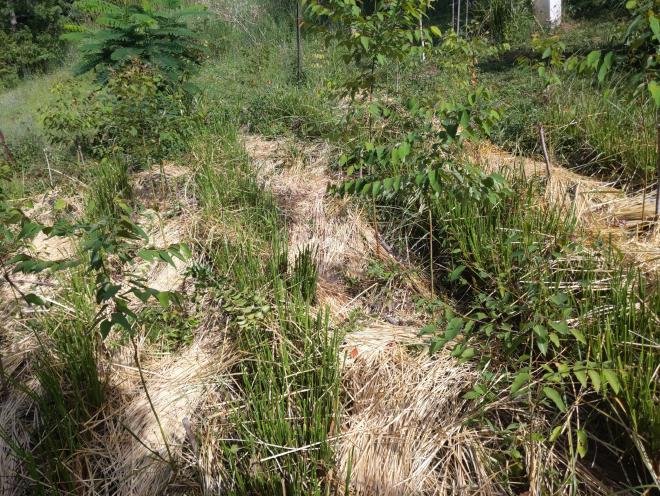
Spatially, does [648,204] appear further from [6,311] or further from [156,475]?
[6,311]

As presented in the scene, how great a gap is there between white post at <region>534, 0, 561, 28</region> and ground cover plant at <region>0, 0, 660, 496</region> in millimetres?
4123

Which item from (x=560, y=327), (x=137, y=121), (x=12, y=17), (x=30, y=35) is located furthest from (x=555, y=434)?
(x=12, y=17)

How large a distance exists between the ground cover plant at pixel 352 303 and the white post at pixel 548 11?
4123 mm

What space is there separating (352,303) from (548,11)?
7.10 meters

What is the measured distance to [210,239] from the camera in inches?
128

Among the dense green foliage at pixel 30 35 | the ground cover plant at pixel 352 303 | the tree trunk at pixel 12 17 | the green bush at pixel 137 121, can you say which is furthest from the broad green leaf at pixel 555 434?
the tree trunk at pixel 12 17

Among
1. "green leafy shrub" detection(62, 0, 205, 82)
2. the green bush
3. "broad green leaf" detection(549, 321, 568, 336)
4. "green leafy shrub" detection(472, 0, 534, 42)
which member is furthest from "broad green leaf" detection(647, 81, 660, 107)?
"green leafy shrub" detection(472, 0, 534, 42)

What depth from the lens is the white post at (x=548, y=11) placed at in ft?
25.9

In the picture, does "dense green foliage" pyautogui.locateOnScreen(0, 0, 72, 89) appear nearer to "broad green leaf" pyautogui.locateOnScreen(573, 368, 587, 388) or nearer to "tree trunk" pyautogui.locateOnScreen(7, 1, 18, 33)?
"tree trunk" pyautogui.locateOnScreen(7, 1, 18, 33)

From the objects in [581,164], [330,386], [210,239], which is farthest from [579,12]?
[330,386]

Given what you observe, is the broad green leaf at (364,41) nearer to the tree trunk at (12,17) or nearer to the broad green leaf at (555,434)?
the broad green leaf at (555,434)

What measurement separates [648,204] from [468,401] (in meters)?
1.91

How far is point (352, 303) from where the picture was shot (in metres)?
2.97

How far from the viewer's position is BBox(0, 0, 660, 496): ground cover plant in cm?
203
